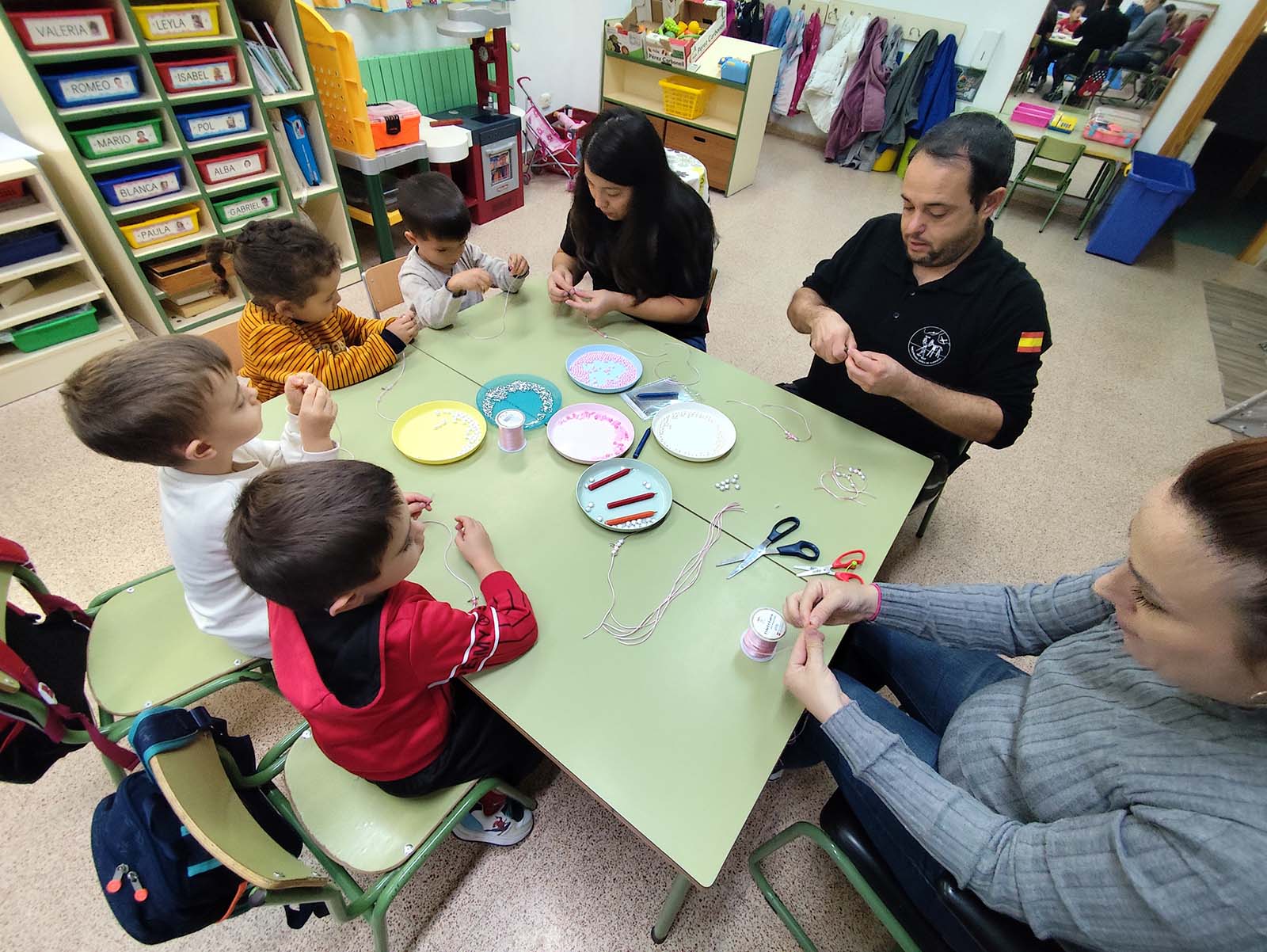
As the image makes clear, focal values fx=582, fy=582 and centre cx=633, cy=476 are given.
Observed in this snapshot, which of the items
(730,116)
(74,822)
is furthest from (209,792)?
(730,116)

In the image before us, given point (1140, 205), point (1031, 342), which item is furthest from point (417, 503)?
point (1140, 205)

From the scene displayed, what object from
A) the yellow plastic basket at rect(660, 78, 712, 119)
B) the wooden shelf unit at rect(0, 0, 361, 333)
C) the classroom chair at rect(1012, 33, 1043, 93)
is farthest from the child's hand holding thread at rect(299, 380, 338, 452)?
the classroom chair at rect(1012, 33, 1043, 93)

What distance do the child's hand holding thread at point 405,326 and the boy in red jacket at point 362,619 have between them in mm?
709

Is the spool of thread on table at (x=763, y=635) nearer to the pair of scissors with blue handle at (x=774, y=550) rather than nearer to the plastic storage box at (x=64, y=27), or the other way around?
the pair of scissors with blue handle at (x=774, y=550)

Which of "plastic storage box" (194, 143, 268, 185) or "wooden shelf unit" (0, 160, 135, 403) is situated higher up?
"plastic storage box" (194, 143, 268, 185)

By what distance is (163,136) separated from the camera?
2.30 metres

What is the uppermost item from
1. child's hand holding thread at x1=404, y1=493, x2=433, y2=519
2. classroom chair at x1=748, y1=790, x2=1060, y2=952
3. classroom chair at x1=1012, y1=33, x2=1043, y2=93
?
classroom chair at x1=1012, y1=33, x2=1043, y2=93

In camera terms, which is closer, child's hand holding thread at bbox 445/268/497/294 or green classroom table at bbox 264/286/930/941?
green classroom table at bbox 264/286/930/941

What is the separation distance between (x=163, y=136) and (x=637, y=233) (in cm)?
206

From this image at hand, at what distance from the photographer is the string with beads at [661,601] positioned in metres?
1.02

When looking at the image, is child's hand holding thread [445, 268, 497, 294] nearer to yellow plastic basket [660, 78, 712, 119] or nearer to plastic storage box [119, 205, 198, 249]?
plastic storage box [119, 205, 198, 249]

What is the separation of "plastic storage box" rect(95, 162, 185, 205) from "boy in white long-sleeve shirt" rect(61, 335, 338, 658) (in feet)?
5.71

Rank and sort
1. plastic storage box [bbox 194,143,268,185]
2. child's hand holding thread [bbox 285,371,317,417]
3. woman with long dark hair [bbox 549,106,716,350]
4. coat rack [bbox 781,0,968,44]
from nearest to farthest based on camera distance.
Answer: child's hand holding thread [bbox 285,371,317,417] < woman with long dark hair [bbox 549,106,716,350] < plastic storage box [bbox 194,143,268,185] < coat rack [bbox 781,0,968,44]

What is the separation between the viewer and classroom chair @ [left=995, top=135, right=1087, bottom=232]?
4.02m
